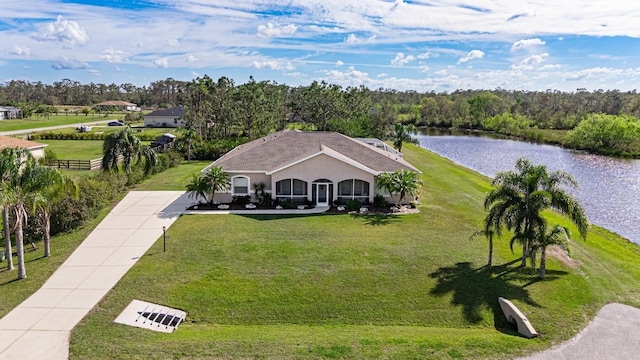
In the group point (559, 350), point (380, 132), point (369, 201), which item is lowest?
point (559, 350)

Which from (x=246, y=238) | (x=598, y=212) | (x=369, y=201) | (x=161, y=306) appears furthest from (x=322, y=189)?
(x=598, y=212)

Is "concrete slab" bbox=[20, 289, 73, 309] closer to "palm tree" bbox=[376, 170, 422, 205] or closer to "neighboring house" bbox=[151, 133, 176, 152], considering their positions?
"palm tree" bbox=[376, 170, 422, 205]

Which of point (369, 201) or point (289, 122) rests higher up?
point (289, 122)

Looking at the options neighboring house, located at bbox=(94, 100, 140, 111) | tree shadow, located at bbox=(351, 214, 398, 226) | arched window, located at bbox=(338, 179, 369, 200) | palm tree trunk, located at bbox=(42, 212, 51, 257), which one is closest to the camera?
palm tree trunk, located at bbox=(42, 212, 51, 257)

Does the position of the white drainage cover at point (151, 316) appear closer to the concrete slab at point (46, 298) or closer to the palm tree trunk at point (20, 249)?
the concrete slab at point (46, 298)


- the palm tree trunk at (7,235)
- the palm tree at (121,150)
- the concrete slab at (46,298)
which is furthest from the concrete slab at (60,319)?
the palm tree at (121,150)

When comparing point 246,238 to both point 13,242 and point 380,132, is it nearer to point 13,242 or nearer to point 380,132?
point 13,242

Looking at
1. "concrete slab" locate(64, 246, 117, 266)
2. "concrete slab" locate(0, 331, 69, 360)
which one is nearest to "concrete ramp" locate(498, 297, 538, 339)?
"concrete slab" locate(0, 331, 69, 360)
